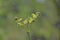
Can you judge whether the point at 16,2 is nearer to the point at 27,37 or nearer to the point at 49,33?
the point at 27,37

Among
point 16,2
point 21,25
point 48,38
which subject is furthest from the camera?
point 48,38

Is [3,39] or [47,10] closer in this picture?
[3,39]

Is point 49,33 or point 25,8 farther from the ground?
point 25,8

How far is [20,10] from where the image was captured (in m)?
1.74

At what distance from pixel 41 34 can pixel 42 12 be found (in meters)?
0.24

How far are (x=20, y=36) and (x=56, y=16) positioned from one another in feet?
1.61

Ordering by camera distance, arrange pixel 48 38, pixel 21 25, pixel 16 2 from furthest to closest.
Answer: pixel 48 38
pixel 16 2
pixel 21 25

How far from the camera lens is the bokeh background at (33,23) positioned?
1678mm

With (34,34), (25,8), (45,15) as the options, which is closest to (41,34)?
(34,34)

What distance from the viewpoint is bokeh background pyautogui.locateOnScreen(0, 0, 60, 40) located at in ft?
5.50

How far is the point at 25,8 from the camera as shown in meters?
1.76

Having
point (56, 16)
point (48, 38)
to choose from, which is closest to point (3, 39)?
point (48, 38)

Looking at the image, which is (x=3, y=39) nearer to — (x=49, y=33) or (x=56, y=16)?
(x=49, y=33)

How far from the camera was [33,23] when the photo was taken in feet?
5.79
